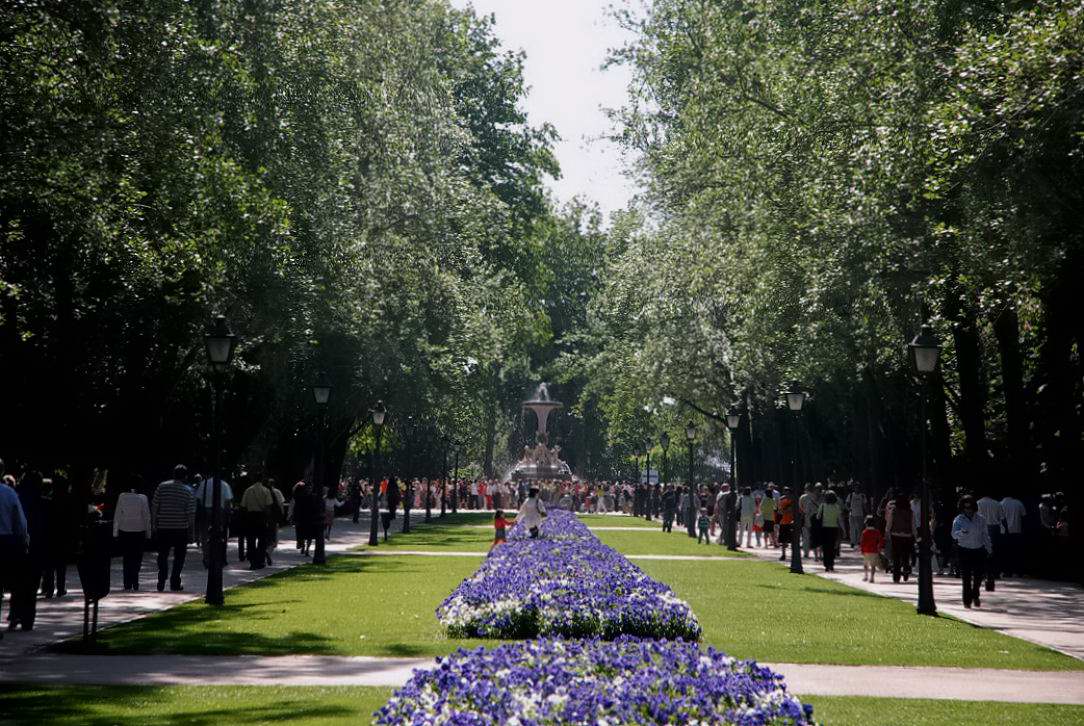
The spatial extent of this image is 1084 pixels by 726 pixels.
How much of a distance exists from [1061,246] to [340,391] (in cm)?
2573

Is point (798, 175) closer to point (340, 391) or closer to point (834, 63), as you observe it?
point (834, 63)

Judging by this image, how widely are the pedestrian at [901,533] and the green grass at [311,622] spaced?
27.8ft

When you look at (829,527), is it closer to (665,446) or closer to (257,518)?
(257,518)

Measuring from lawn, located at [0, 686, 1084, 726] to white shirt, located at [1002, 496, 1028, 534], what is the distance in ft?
56.5

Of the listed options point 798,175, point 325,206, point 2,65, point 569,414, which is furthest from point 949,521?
point 569,414

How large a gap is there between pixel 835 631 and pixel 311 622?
6.82 meters

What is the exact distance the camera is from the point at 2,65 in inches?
733

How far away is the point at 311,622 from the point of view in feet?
63.2

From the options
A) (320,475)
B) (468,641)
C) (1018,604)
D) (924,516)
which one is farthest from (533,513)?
(468,641)

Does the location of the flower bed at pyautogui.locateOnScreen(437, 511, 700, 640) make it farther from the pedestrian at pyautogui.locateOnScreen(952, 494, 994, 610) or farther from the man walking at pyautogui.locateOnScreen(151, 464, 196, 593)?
the man walking at pyautogui.locateOnScreen(151, 464, 196, 593)

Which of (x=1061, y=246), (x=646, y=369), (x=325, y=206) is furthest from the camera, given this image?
(x=646, y=369)

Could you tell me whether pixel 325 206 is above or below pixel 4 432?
above

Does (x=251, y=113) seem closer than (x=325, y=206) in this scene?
Yes

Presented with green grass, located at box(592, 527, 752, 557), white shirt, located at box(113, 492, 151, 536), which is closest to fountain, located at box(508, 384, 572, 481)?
green grass, located at box(592, 527, 752, 557)
